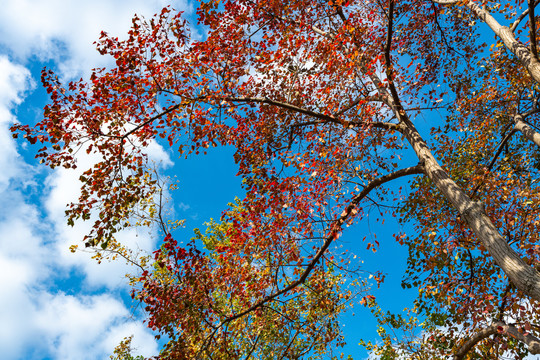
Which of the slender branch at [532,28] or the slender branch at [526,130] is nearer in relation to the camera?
the slender branch at [532,28]

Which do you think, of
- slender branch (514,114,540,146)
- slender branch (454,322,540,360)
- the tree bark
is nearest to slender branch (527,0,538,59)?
slender branch (514,114,540,146)

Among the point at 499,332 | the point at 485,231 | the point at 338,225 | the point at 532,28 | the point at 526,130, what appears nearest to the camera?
the point at 485,231

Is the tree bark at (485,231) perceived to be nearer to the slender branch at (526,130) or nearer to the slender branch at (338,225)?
the slender branch at (338,225)

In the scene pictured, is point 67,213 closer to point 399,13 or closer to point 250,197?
point 250,197

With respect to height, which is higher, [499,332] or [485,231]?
[485,231]

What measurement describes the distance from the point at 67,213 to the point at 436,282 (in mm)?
8245

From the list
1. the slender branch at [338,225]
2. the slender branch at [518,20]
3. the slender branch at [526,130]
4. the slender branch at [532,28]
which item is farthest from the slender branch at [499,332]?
the slender branch at [518,20]

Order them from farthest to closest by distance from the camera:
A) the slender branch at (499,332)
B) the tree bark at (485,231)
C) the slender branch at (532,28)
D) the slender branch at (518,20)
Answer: the slender branch at (518,20)
the slender branch at (532,28)
the slender branch at (499,332)
the tree bark at (485,231)

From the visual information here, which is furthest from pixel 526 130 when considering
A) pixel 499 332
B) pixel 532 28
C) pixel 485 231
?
pixel 499 332

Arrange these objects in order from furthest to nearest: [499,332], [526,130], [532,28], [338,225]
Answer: [526,130]
[338,225]
[532,28]
[499,332]

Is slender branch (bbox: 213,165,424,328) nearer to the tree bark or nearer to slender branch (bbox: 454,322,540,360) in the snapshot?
the tree bark

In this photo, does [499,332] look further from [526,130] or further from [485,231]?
[526,130]

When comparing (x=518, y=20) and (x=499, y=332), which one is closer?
(x=499, y=332)

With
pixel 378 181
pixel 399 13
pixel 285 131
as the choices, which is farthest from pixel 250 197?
pixel 399 13
